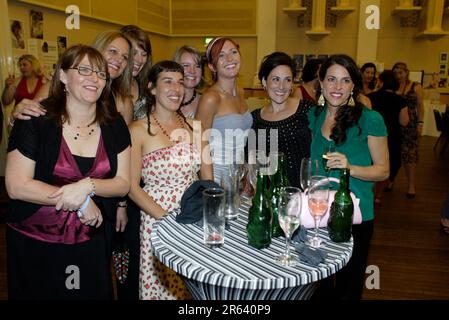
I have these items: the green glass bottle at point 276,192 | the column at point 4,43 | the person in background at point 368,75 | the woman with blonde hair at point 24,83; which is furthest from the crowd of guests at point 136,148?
the column at point 4,43

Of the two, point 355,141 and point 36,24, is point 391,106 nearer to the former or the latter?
point 355,141

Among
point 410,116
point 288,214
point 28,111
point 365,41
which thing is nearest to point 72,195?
point 28,111

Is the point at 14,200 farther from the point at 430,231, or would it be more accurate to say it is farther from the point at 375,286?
the point at 430,231

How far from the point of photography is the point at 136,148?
2176 millimetres

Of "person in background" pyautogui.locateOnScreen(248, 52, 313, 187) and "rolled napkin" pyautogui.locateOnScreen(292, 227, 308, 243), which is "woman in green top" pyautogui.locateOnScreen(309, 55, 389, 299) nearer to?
"person in background" pyautogui.locateOnScreen(248, 52, 313, 187)

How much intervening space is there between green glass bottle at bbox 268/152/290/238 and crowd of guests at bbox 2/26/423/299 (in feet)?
1.03

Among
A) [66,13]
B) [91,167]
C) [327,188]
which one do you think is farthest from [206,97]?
[66,13]

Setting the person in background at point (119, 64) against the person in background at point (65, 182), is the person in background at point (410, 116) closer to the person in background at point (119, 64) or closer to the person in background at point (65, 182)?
the person in background at point (119, 64)

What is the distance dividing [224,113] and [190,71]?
0.45 m

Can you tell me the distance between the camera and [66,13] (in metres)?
7.39

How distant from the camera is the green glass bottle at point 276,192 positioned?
1.65 m

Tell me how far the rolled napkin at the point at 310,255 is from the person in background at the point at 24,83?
16.4ft

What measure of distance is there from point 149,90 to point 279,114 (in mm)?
859

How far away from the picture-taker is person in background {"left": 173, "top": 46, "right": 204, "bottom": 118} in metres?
2.95
